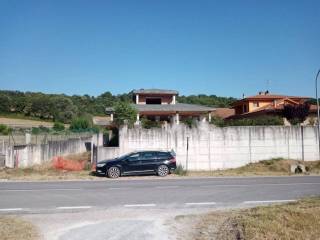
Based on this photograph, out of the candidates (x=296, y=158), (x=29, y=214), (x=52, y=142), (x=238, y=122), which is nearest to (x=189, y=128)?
(x=238, y=122)

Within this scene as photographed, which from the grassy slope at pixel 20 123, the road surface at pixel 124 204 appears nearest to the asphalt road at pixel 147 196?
the road surface at pixel 124 204

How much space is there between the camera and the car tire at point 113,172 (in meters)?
24.6

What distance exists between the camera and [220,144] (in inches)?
1134

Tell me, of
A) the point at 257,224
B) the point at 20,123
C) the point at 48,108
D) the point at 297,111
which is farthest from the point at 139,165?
the point at 48,108

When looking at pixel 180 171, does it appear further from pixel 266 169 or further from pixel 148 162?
pixel 266 169

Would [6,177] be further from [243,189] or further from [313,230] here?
[313,230]

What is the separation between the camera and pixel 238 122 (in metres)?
32.8

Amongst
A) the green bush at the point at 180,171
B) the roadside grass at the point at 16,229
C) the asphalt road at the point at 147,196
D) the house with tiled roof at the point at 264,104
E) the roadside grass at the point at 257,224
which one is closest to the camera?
the roadside grass at the point at 257,224

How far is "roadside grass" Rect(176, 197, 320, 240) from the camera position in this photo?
318 inches

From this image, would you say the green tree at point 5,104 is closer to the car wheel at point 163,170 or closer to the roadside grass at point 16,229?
the car wheel at point 163,170

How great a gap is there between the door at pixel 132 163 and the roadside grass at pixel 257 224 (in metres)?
14.3

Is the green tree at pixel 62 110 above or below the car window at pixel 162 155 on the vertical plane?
above

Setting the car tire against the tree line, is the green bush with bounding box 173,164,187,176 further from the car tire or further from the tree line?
the tree line

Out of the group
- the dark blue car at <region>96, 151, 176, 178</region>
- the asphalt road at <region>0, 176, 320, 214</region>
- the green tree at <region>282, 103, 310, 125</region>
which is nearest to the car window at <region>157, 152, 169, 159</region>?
the dark blue car at <region>96, 151, 176, 178</region>
